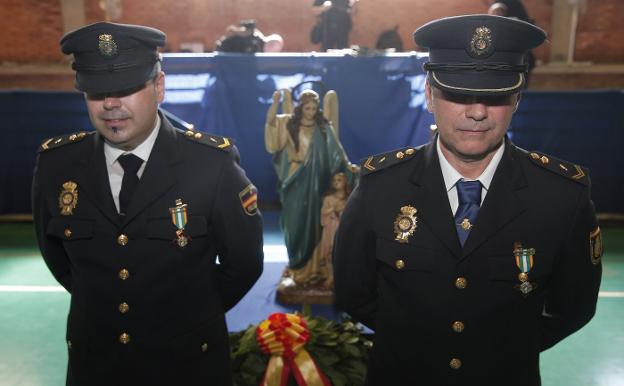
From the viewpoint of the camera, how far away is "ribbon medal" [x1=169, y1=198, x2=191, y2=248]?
6.19 ft

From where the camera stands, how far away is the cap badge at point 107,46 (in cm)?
175

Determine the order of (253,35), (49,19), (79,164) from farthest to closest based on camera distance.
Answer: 1. (49,19)
2. (253,35)
3. (79,164)

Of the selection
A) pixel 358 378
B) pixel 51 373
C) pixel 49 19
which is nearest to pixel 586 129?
pixel 358 378

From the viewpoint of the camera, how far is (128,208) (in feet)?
5.97

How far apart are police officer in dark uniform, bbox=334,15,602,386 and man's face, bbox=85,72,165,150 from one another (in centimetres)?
75

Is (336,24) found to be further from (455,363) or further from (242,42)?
(455,363)

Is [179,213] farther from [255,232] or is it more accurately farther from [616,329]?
[616,329]

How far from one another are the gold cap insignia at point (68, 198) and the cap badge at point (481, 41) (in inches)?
54.8

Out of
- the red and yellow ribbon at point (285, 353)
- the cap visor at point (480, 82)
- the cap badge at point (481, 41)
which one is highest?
the cap badge at point (481, 41)

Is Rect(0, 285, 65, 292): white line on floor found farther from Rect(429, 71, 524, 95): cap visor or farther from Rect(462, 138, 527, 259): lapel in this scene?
Rect(429, 71, 524, 95): cap visor

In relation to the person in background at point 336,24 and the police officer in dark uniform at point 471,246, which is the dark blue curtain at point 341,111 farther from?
the police officer in dark uniform at point 471,246

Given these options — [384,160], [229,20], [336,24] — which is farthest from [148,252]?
[229,20]

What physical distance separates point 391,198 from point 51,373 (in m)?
2.77

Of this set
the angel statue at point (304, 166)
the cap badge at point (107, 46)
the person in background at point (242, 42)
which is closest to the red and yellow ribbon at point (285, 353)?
the angel statue at point (304, 166)
